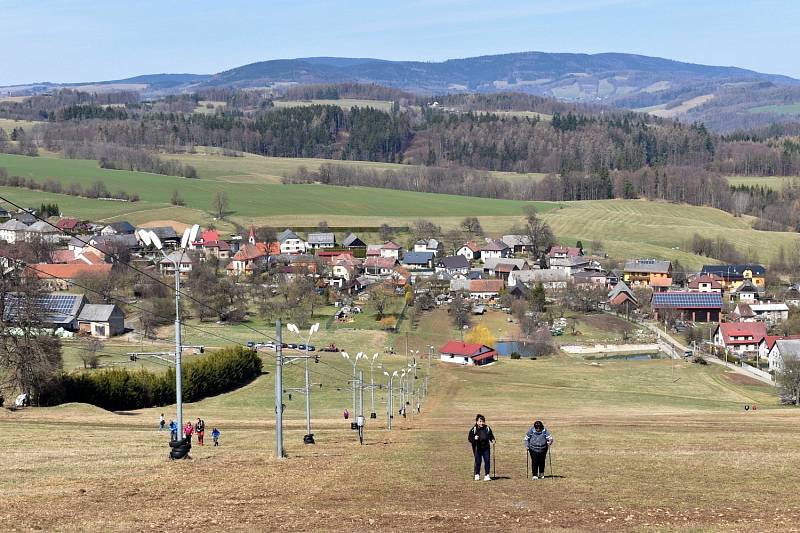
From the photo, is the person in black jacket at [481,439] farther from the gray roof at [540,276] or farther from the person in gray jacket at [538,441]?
the gray roof at [540,276]

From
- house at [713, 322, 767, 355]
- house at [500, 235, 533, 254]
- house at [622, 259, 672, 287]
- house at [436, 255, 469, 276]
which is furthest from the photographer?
house at [500, 235, 533, 254]

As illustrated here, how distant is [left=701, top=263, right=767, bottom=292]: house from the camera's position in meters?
127

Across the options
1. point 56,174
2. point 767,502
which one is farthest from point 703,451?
point 56,174

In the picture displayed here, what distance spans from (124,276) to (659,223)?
95868mm

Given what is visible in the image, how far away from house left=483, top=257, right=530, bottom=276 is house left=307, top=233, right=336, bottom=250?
23.5m

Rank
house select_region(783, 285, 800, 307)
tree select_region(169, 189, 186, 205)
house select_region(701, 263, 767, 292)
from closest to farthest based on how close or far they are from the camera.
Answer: house select_region(783, 285, 800, 307)
house select_region(701, 263, 767, 292)
tree select_region(169, 189, 186, 205)

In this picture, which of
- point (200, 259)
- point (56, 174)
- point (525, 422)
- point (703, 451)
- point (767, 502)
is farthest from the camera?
point (56, 174)

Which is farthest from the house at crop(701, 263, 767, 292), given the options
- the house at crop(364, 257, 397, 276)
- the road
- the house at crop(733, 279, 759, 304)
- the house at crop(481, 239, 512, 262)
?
the house at crop(364, 257, 397, 276)

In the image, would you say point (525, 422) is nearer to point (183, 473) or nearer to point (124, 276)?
point (183, 473)

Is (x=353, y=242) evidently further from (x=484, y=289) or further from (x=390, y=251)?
(x=484, y=289)

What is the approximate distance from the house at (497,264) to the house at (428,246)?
10.2 meters

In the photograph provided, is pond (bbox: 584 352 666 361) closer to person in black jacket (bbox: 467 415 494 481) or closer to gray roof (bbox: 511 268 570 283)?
gray roof (bbox: 511 268 570 283)

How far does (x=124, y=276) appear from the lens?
105m

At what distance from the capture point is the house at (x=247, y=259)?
12356 cm
